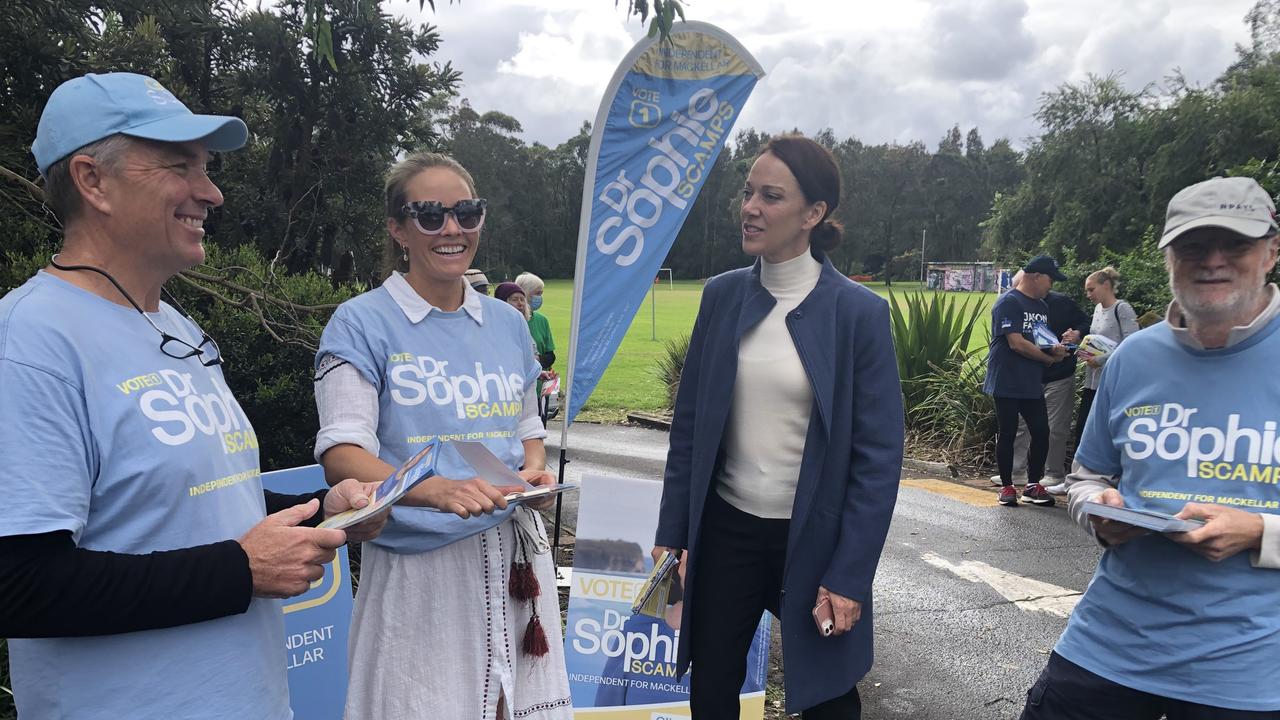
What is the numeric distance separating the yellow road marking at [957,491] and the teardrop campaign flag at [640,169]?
4533mm

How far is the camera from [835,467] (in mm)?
2436

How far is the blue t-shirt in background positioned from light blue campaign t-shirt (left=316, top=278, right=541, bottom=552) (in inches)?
232

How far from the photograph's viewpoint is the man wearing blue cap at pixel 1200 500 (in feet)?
6.25

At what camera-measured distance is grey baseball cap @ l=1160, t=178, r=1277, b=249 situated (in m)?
1.93

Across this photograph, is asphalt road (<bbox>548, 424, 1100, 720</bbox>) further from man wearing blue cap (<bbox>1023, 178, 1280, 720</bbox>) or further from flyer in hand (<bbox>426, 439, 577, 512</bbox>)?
man wearing blue cap (<bbox>1023, 178, 1280, 720</bbox>)

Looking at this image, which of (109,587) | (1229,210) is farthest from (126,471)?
(1229,210)

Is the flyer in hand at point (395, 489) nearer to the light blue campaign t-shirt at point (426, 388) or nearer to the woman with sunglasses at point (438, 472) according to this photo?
the woman with sunglasses at point (438, 472)

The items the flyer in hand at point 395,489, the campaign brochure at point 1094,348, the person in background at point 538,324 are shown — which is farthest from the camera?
the person in background at point 538,324

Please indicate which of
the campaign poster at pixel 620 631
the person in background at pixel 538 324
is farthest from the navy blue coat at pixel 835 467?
the person in background at pixel 538 324

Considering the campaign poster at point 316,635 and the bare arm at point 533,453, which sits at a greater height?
the bare arm at point 533,453

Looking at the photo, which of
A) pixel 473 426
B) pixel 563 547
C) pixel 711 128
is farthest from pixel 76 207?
pixel 563 547

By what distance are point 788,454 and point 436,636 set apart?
112 cm

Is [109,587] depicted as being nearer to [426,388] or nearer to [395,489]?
[395,489]

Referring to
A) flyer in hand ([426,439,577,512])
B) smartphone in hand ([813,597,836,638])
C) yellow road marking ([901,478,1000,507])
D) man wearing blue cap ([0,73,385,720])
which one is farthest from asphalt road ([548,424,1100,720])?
man wearing blue cap ([0,73,385,720])
